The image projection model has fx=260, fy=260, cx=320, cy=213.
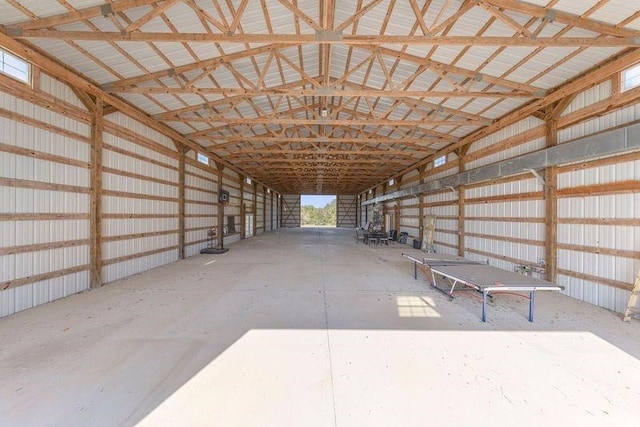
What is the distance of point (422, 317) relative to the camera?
4.04 m

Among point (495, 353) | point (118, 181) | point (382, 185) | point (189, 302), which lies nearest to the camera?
point (495, 353)

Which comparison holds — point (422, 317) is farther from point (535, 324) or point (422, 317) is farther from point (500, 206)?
point (500, 206)

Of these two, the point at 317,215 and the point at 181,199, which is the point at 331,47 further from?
the point at 317,215

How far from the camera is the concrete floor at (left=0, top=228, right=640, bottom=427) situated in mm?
2121

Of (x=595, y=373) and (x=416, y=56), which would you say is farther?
(x=416, y=56)

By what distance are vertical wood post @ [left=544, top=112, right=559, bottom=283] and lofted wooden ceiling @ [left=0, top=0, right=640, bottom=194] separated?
2.67ft

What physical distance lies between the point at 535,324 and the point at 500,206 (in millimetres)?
4342

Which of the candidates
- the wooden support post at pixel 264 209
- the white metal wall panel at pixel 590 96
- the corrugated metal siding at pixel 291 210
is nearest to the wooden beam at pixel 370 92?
the white metal wall panel at pixel 590 96

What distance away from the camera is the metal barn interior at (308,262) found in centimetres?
238

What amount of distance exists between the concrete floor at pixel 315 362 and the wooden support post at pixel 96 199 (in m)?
0.68

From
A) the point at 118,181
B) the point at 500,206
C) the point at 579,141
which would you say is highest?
the point at 579,141

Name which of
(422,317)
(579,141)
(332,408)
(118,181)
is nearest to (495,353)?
(422,317)

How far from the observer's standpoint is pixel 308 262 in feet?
27.5

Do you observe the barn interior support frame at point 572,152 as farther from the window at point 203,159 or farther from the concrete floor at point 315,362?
the window at point 203,159
